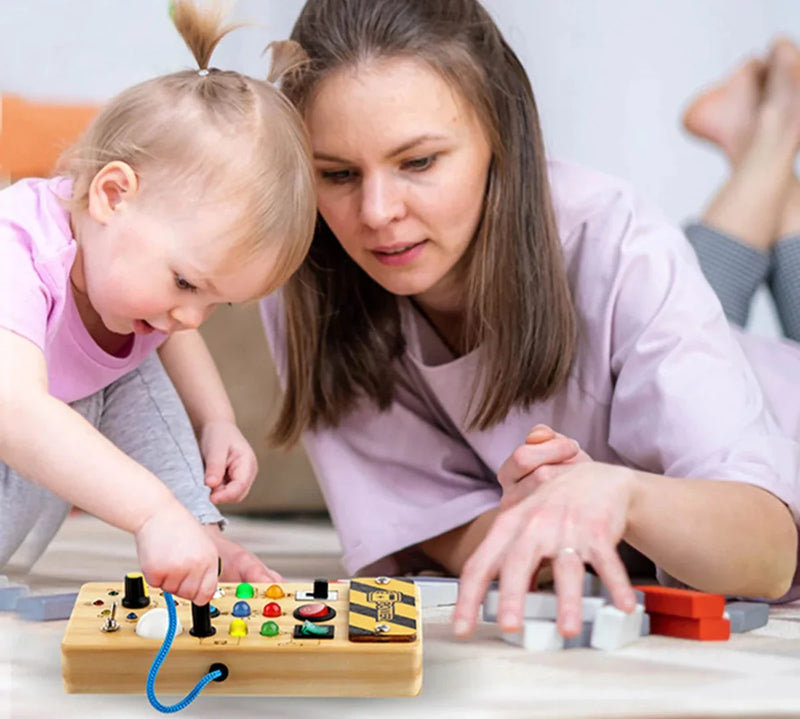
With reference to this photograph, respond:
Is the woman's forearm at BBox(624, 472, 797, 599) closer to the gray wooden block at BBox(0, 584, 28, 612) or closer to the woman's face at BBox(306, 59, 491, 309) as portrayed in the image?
the woman's face at BBox(306, 59, 491, 309)

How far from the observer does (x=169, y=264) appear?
575 millimetres

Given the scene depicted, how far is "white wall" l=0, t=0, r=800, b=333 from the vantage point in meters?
0.83

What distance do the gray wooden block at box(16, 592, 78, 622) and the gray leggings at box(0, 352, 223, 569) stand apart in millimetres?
119

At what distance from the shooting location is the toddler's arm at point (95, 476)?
455mm

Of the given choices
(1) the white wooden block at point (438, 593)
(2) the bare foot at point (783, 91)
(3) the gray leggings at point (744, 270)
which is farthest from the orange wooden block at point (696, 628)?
(2) the bare foot at point (783, 91)

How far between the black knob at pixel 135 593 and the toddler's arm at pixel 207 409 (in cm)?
20

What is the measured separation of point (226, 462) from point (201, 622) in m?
0.27

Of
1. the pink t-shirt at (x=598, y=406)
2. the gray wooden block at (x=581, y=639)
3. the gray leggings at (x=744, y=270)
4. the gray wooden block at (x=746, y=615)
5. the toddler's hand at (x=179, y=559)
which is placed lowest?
the gray wooden block at (x=581, y=639)

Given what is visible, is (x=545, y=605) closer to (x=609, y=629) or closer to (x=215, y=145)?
(x=609, y=629)

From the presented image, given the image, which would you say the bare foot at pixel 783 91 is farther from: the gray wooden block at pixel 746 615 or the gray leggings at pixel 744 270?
the gray wooden block at pixel 746 615

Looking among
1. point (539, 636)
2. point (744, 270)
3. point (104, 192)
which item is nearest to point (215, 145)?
point (104, 192)

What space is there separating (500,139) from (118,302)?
0.86 ft

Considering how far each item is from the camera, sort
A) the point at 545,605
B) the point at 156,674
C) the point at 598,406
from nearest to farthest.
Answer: the point at 156,674, the point at 545,605, the point at 598,406

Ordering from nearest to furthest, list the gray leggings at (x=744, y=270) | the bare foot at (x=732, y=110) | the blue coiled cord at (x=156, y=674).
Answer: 1. the blue coiled cord at (x=156, y=674)
2. the gray leggings at (x=744, y=270)
3. the bare foot at (x=732, y=110)
